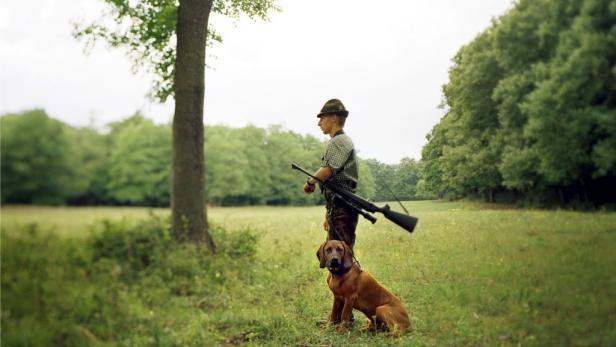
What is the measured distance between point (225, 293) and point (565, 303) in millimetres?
3832

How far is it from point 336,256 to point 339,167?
3.12 feet

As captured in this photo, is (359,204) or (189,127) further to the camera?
(189,127)

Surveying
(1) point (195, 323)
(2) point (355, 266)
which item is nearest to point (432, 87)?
(2) point (355, 266)

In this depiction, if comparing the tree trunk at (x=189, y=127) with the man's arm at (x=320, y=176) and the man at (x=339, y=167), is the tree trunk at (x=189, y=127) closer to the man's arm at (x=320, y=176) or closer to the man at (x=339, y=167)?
the man's arm at (x=320, y=176)

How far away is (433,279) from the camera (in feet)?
21.4

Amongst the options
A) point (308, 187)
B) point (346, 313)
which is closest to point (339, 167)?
point (308, 187)

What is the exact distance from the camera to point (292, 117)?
6727 mm

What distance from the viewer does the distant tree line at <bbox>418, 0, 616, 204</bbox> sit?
4.55 metres

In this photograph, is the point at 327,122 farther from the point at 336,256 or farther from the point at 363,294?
the point at 363,294

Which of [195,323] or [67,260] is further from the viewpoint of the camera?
[195,323]

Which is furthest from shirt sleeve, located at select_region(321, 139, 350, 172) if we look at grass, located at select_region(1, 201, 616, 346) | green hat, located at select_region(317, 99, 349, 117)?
grass, located at select_region(1, 201, 616, 346)

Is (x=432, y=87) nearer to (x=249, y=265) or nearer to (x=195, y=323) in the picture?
(x=249, y=265)

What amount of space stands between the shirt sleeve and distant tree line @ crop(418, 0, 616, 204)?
112 cm

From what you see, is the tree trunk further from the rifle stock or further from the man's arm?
the rifle stock
